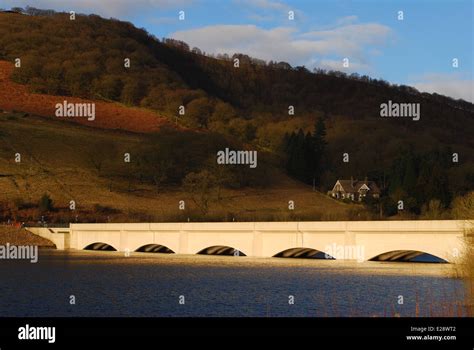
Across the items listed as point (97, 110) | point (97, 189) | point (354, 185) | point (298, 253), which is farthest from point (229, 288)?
point (97, 110)

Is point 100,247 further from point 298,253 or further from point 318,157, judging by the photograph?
point 318,157

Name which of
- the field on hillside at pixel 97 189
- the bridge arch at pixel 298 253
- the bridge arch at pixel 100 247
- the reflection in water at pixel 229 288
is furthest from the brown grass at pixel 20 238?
the bridge arch at pixel 298 253

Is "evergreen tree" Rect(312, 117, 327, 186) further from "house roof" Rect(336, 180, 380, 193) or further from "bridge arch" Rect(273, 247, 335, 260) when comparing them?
"bridge arch" Rect(273, 247, 335, 260)

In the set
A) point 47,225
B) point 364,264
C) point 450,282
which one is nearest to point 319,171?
point 47,225

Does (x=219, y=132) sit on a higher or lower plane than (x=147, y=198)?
higher

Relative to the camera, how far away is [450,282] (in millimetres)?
54969

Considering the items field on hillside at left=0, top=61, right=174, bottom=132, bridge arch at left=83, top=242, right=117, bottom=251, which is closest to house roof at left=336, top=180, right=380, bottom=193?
field on hillside at left=0, top=61, right=174, bottom=132

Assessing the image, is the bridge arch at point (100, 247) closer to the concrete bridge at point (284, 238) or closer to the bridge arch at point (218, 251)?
the concrete bridge at point (284, 238)

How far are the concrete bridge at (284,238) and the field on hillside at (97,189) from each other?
43.5 ft

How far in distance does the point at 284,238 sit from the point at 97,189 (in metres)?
61.8
